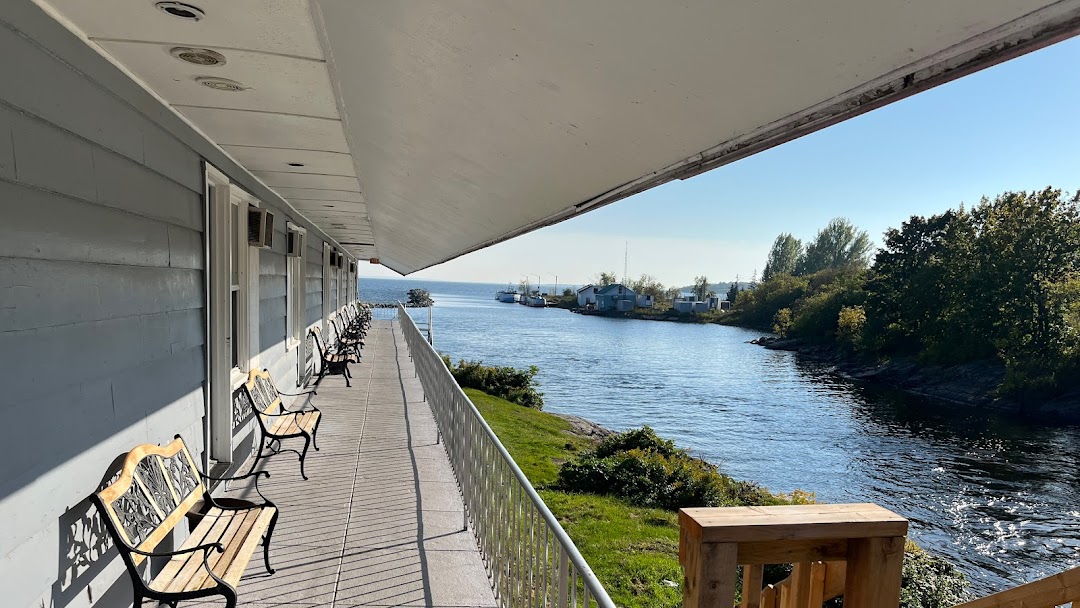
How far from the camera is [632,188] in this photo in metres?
2.49

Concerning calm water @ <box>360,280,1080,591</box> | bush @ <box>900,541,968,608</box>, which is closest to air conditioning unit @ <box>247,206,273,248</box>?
bush @ <box>900,541,968,608</box>

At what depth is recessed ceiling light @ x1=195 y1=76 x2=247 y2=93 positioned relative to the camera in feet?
7.76

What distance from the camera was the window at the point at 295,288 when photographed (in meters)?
6.89

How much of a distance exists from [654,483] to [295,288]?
5222mm

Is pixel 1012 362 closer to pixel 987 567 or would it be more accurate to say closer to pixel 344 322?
pixel 987 567

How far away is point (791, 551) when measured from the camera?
1.20 m

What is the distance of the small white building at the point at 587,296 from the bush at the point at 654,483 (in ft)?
293

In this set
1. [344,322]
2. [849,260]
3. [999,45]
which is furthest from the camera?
[849,260]

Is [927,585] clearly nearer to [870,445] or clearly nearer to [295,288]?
[295,288]

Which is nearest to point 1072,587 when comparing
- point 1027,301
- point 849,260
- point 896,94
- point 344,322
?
point 896,94

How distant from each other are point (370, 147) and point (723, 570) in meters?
2.94

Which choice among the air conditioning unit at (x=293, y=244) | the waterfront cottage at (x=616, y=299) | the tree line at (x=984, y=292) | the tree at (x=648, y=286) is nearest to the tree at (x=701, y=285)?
the tree at (x=648, y=286)

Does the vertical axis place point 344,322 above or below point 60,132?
below

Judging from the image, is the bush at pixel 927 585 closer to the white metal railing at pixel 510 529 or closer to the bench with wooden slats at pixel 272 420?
the white metal railing at pixel 510 529
